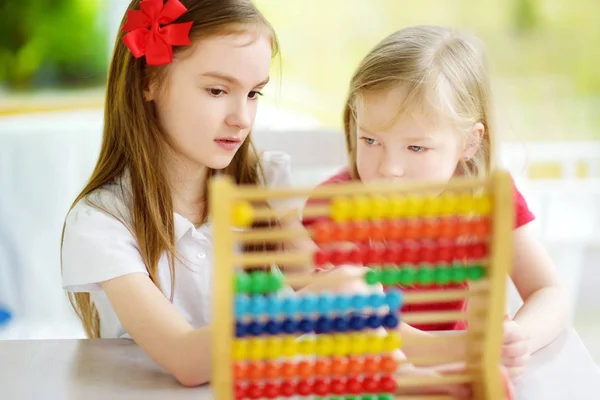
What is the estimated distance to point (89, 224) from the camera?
1118mm

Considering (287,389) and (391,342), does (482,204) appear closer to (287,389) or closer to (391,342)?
(391,342)

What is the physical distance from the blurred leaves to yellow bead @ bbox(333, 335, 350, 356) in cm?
217

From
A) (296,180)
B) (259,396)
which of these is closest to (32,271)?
(296,180)

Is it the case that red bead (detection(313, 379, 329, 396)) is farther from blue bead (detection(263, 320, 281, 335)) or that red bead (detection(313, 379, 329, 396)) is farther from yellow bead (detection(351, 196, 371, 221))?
yellow bead (detection(351, 196, 371, 221))

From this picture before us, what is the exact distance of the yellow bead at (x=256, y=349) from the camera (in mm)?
746

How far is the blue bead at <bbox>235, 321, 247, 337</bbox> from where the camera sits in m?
0.75

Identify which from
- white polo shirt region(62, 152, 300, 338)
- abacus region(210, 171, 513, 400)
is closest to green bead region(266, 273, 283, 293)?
abacus region(210, 171, 513, 400)

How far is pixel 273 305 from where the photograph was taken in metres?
0.74

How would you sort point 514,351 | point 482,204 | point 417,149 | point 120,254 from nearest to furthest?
point 482,204
point 514,351
point 120,254
point 417,149

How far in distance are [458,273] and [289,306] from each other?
176mm

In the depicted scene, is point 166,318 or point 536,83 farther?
point 536,83

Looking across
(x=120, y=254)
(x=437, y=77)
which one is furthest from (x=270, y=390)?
(x=437, y=77)

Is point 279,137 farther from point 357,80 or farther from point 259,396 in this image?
point 259,396

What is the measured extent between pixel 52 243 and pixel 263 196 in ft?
4.73
